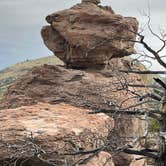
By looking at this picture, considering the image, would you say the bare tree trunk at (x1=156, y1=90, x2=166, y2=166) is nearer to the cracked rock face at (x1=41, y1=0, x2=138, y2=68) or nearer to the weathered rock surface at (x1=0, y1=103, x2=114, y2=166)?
the weathered rock surface at (x1=0, y1=103, x2=114, y2=166)

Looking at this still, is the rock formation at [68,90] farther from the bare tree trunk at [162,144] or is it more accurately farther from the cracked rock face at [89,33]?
the bare tree trunk at [162,144]

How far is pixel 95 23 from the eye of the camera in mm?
31453

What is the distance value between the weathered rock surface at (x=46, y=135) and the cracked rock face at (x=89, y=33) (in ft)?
27.0

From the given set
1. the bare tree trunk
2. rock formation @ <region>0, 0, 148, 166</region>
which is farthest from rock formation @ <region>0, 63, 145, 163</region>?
the bare tree trunk

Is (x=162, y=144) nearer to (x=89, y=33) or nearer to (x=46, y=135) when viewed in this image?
(x=46, y=135)

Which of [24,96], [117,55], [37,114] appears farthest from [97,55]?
[37,114]

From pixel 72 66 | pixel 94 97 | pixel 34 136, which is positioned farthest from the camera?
pixel 72 66

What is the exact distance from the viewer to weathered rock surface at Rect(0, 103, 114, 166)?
19913mm

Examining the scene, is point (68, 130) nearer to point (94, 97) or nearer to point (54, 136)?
point (54, 136)

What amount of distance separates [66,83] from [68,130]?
9.25 meters

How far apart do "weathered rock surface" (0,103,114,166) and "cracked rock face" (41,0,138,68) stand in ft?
27.0

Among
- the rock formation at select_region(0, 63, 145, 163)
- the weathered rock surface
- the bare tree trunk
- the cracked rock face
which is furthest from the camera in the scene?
the cracked rock face

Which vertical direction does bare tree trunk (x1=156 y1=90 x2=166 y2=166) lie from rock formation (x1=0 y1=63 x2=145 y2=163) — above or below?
above

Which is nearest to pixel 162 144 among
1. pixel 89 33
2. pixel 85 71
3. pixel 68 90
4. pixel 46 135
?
pixel 46 135
